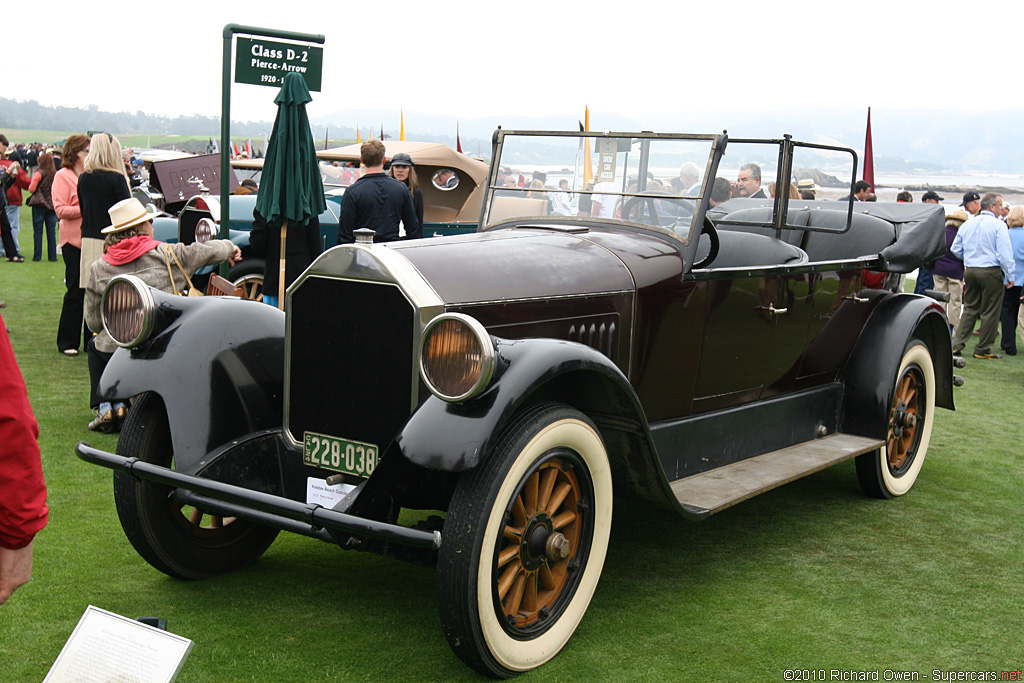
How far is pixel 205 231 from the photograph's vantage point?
7.75 m

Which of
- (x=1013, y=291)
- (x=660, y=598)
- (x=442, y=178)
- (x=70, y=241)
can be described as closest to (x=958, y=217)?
(x=1013, y=291)

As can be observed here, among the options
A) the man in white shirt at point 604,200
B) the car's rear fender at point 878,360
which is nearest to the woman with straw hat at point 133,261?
the man in white shirt at point 604,200

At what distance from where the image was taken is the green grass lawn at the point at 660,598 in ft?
9.78

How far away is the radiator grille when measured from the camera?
313 cm

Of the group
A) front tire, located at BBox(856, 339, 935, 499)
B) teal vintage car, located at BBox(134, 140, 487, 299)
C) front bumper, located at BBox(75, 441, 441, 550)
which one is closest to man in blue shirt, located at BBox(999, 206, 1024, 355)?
front tire, located at BBox(856, 339, 935, 499)

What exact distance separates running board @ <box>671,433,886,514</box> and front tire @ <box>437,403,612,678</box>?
1.74 ft

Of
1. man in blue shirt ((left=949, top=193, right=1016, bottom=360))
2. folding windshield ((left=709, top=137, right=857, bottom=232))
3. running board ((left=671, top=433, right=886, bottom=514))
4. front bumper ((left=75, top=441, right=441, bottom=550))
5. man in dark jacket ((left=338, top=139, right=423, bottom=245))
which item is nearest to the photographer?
front bumper ((left=75, top=441, right=441, bottom=550))

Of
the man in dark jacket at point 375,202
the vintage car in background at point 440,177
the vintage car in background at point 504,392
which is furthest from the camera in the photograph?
the vintage car in background at point 440,177

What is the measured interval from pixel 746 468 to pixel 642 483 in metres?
0.94

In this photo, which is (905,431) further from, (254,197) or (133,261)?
(254,197)

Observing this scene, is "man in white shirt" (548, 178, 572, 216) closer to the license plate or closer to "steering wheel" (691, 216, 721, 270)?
"steering wheel" (691, 216, 721, 270)

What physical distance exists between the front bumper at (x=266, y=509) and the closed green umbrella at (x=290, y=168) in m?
3.40

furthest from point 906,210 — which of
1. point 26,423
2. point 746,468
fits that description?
point 26,423

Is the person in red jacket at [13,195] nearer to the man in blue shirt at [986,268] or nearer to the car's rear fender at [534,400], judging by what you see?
the man in blue shirt at [986,268]
